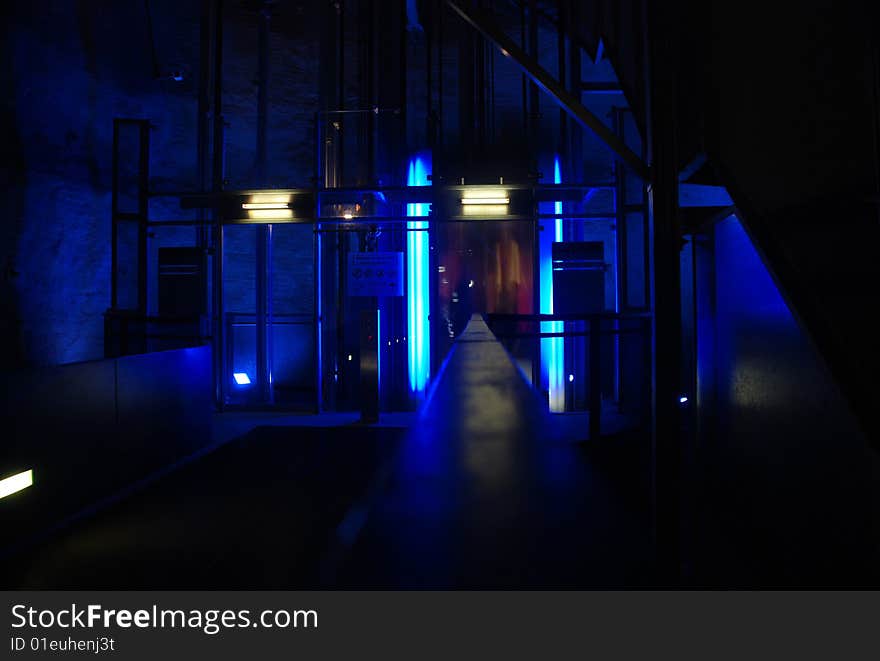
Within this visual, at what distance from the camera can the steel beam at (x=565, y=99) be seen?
6.14 ft

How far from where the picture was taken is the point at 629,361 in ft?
24.5

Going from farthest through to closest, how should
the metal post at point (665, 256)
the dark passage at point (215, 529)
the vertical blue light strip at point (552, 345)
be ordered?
the vertical blue light strip at point (552, 345) < the dark passage at point (215, 529) < the metal post at point (665, 256)

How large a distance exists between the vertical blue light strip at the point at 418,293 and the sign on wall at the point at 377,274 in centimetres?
135

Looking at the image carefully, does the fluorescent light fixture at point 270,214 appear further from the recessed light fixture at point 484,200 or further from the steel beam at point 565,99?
the steel beam at point 565,99

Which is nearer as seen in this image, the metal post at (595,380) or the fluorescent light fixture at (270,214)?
the metal post at (595,380)

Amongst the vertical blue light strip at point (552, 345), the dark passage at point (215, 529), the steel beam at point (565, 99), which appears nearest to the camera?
the steel beam at point (565, 99)

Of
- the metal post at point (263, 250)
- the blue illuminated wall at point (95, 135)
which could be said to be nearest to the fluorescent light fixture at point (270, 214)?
the metal post at point (263, 250)

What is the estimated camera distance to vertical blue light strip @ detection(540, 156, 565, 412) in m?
9.16

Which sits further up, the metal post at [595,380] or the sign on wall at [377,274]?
the sign on wall at [377,274]

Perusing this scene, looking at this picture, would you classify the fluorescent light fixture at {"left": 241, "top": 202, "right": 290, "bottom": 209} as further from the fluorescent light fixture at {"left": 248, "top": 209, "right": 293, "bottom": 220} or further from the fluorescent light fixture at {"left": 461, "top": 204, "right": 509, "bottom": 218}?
the fluorescent light fixture at {"left": 461, "top": 204, "right": 509, "bottom": 218}

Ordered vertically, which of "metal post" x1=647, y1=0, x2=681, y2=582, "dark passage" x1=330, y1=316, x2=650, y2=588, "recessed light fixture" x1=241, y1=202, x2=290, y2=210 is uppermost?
"recessed light fixture" x1=241, y1=202, x2=290, y2=210

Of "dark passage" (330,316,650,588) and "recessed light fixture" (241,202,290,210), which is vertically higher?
"recessed light fixture" (241,202,290,210)

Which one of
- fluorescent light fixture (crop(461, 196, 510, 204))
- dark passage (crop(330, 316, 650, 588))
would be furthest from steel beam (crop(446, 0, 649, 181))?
fluorescent light fixture (crop(461, 196, 510, 204))

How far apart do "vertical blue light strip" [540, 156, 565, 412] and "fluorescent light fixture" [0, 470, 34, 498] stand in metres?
6.61
